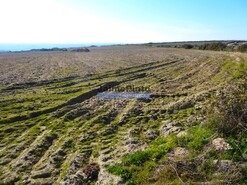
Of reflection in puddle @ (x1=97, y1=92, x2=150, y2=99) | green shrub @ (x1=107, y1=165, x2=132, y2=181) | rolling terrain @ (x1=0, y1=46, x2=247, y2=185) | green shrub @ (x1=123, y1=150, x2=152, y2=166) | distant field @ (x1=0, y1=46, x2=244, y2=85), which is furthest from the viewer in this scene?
distant field @ (x1=0, y1=46, x2=244, y2=85)

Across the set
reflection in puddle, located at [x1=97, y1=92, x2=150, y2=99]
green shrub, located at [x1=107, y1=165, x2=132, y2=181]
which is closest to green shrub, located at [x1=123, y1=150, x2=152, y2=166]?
green shrub, located at [x1=107, y1=165, x2=132, y2=181]

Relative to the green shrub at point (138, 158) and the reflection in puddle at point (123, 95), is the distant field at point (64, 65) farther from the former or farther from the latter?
the green shrub at point (138, 158)

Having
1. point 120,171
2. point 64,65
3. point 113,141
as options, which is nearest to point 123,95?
point 113,141

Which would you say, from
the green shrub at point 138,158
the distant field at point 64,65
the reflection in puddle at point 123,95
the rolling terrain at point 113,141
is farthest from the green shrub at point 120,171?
the distant field at point 64,65

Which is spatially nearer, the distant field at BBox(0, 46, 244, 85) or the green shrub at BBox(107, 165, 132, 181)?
the green shrub at BBox(107, 165, 132, 181)

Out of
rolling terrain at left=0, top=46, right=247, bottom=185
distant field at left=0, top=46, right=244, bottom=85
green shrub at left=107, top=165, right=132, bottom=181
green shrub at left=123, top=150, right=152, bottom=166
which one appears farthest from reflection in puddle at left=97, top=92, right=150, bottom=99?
green shrub at left=107, top=165, right=132, bottom=181

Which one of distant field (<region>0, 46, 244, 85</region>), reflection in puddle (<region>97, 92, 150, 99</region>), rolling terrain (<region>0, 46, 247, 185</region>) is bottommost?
distant field (<region>0, 46, 244, 85</region>)

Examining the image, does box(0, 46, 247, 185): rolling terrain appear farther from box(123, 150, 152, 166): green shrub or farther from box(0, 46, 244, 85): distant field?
box(0, 46, 244, 85): distant field

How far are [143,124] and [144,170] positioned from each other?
5523 millimetres

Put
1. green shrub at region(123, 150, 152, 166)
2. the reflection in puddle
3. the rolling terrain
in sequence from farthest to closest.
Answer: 1. the reflection in puddle
2. green shrub at region(123, 150, 152, 166)
3. the rolling terrain

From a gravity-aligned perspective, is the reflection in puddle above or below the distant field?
above

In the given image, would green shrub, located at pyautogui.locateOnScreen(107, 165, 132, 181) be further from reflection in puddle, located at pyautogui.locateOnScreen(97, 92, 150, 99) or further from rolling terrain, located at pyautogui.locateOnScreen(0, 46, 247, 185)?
reflection in puddle, located at pyautogui.locateOnScreen(97, 92, 150, 99)

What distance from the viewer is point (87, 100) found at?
1973cm

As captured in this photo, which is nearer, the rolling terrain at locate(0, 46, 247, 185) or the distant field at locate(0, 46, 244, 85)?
the rolling terrain at locate(0, 46, 247, 185)
